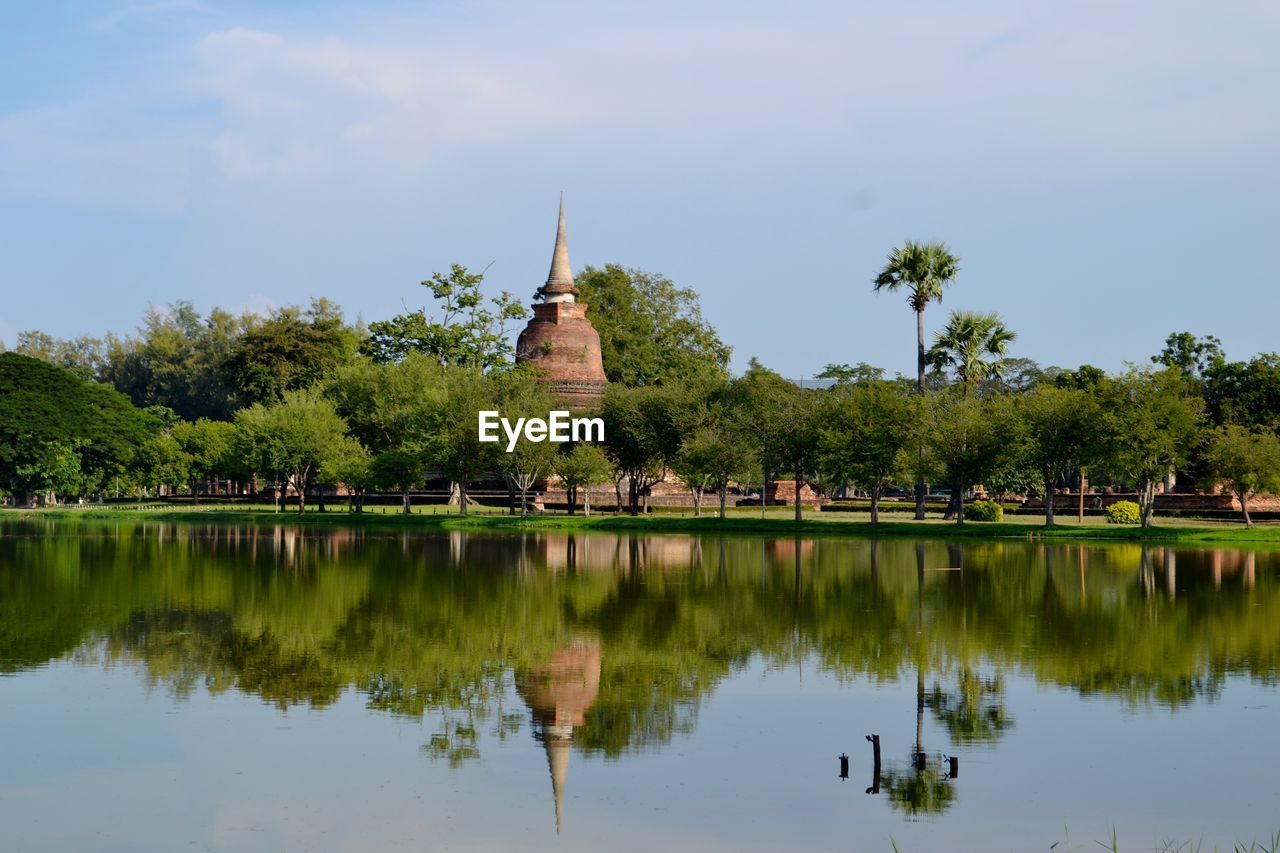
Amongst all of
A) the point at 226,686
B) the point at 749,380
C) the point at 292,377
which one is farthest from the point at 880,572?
the point at 292,377

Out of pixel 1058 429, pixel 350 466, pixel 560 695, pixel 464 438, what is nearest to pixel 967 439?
pixel 1058 429

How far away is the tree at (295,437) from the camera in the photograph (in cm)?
7450

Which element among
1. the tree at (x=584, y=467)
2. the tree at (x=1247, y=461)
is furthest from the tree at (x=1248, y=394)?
the tree at (x=584, y=467)

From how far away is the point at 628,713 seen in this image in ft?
62.2

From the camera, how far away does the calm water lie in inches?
552

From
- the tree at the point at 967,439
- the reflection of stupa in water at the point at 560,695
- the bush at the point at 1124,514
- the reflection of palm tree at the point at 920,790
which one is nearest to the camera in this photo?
the reflection of palm tree at the point at 920,790

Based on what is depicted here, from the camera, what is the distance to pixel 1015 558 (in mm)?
46031

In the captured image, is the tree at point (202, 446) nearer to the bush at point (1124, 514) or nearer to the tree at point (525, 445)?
the tree at point (525, 445)

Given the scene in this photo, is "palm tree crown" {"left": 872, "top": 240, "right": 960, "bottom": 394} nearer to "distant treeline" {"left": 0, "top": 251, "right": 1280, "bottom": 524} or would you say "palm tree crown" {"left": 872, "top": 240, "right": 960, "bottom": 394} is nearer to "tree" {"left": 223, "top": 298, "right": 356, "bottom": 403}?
"distant treeline" {"left": 0, "top": 251, "right": 1280, "bottom": 524}

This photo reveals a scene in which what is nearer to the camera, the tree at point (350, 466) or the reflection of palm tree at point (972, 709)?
the reflection of palm tree at point (972, 709)

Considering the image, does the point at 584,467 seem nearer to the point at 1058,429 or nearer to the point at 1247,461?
the point at 1058,429

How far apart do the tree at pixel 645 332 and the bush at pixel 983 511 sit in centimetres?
3128

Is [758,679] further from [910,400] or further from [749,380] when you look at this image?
[749,380]

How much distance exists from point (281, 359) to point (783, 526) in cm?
4678
